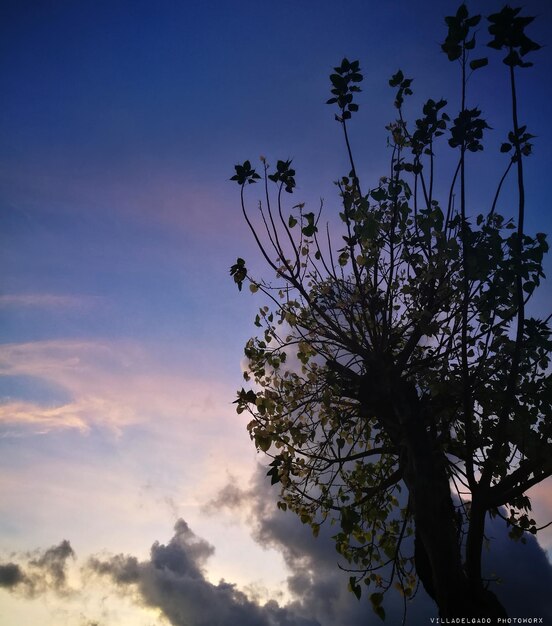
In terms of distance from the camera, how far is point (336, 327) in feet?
26.9

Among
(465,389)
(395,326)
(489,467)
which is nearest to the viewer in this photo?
(465,389)

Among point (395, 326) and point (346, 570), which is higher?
point (395, 326)

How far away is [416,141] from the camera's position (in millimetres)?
7977

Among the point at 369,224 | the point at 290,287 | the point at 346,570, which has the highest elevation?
the point at 290,287

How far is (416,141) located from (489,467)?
5.92 meters

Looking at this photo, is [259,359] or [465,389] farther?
[259,359]

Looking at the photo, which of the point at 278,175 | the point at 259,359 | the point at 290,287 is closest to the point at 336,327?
the point at 290,287

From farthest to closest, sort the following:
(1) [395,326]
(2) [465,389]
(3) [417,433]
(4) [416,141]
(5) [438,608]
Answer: (1) [395,326] < (4) [416,141] < (3) [417,433] < (5) [438,608] < (2) [465,389]

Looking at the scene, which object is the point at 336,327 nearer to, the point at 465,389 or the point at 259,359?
the point at 259,359

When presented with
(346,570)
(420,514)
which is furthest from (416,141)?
(346,570)

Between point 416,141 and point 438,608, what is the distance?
317 inches

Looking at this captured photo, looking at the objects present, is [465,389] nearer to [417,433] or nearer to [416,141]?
[417,433]

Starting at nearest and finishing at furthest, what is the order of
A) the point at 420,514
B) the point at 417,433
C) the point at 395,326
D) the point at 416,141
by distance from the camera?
1. the point at 420,514
2. the point at 417,433
3. the point at 416,141
4. the point at 395,326

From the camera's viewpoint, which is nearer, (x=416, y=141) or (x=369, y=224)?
(x=369, y=224)
